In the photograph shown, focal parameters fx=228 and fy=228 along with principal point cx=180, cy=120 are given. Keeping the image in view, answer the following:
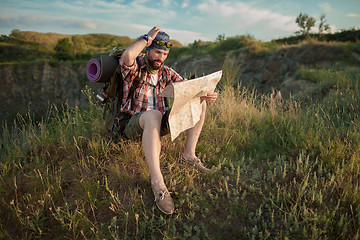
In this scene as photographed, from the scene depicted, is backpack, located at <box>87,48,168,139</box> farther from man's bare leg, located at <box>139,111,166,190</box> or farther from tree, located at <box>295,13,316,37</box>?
tree, located at <box>295,13,316,37</box>

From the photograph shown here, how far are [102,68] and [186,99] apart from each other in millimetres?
981

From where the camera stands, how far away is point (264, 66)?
1523 centimetres

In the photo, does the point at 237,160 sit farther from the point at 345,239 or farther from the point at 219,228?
the point at 345,239

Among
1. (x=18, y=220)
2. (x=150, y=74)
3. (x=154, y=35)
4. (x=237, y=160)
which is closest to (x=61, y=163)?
(x=18, y=220)

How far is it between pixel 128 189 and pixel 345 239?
200 cm

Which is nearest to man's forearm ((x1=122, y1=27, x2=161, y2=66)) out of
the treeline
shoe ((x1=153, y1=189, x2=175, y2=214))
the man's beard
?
the man's beard

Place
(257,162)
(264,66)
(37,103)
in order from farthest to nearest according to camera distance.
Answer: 1. (37,103)
2. (264,66)
3. (257,162)

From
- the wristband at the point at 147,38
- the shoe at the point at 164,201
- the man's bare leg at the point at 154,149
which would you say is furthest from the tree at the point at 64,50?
the shoe at the point at 164,201

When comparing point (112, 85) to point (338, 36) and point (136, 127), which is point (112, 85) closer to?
point (136, 127)

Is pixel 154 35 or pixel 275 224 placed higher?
pixel 154 35

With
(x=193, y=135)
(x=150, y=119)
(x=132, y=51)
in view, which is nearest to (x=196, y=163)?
(x=193, y=135)

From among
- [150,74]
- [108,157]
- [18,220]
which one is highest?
[150,74]

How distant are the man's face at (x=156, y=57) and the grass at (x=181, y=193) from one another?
1043mm

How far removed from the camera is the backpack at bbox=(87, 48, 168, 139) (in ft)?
8.22
